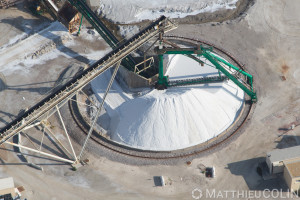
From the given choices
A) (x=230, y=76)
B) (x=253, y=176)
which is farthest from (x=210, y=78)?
(x=253, y=176)

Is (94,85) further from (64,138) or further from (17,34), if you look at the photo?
(17,34)

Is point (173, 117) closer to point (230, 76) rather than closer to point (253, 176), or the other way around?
point (230, 76)

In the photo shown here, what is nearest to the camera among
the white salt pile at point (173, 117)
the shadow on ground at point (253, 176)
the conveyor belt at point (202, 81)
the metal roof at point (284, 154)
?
the metal roof at point (284, 154)

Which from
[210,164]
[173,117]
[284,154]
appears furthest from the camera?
[173,117]

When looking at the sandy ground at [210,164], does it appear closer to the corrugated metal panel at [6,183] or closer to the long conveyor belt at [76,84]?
the corrugated metal panel at [6,183]

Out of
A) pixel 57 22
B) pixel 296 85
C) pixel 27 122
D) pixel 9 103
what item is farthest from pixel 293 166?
pixel 57 22

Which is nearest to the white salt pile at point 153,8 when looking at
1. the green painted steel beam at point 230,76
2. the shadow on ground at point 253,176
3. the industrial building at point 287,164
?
the green painted steel beam at point 230,76
